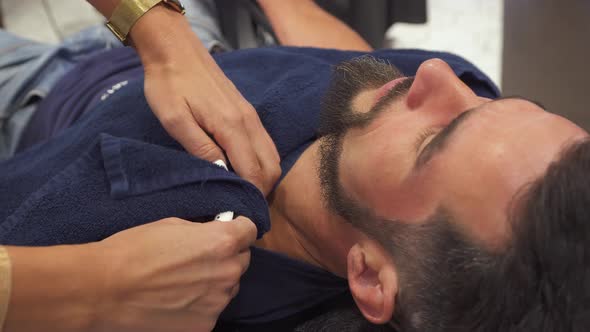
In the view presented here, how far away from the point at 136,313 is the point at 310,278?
0.26 meters

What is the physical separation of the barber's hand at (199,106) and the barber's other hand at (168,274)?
0.11 metres

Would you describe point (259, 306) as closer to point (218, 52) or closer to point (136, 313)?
point (136, 313)

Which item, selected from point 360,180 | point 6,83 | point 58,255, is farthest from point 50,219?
point 6,83

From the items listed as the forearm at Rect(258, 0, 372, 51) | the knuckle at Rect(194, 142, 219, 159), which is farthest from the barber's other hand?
the forearm at Rect(258, 0, 372, 51)

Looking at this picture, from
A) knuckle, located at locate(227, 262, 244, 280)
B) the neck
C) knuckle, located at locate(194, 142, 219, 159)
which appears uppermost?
knuckle, located at locate(194, 142, 219, 159)

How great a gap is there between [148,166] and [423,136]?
0.32 meters

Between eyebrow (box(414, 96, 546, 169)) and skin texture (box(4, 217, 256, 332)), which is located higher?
eyebrow (box(414, 96, 546, 169))

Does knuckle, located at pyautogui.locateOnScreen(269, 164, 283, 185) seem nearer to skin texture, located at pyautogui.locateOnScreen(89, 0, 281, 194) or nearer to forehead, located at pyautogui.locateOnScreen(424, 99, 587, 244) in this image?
skin texture, located at pyautogui.locateOnScreen(89, 0, 281, 194)

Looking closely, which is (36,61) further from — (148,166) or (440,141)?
(440,141)

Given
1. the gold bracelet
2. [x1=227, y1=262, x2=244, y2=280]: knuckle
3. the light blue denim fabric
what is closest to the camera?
the gold bracelet

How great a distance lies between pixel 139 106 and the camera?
837mm

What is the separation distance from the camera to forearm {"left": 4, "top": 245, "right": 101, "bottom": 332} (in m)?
0.53

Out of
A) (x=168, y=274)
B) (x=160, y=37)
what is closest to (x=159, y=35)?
(x=160, y=37)

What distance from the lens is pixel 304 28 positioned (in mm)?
1091
